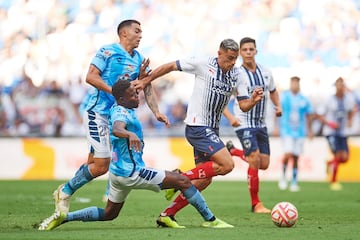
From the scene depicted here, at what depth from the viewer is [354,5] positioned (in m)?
25.0

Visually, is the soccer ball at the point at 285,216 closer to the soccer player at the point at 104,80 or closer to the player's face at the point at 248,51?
the soccer player at the point at 104,80

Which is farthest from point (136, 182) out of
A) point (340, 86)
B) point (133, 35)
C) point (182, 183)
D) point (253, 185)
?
point (340, 86)

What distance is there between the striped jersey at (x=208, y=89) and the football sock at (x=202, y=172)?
21.4 inches

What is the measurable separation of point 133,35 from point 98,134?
1.27 metres

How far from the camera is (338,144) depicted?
20.9 metres

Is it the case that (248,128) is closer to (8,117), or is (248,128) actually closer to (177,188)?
(177,188)

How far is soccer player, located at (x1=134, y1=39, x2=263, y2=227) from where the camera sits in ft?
33.2

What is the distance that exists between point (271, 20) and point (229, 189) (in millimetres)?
8048

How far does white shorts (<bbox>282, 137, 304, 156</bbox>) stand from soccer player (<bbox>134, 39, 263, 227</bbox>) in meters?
9.64

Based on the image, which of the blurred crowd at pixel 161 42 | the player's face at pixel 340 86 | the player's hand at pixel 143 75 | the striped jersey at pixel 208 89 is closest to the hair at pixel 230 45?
the striped jersey at pixel 208 89

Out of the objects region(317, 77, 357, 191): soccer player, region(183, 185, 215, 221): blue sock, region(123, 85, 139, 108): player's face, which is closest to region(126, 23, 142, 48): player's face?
region(123, 85, 139, 108): player's face

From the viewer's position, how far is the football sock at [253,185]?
1285cm

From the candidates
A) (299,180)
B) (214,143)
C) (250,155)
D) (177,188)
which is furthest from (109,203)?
(299,180)

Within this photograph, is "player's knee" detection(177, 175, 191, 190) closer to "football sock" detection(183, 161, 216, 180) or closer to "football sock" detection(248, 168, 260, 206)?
"football sock" detection(183, 161, 216, 180)
